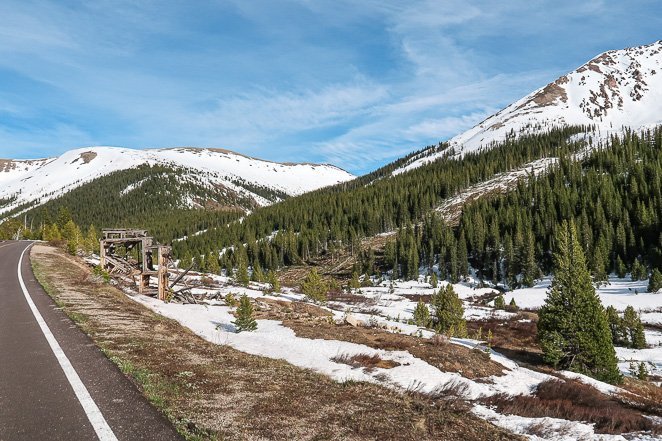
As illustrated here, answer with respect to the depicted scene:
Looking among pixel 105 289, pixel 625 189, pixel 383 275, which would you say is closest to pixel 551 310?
pixel 105 289

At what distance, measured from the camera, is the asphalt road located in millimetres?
7148

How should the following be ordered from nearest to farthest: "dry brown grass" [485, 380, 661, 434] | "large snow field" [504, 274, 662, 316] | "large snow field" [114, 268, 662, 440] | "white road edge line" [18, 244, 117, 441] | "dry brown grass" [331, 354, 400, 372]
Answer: "white road edge line" [18, 244, 117, 441], "large snow field" [114, 268, 662, 440], "dry brown grass" [485, 380, 661, 434], "dry brown grass" [331, 354, 400, 372], "large snow field" [504, 274, 662, 316]

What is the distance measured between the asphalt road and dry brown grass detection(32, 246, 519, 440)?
1.55 feet

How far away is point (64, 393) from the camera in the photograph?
8695 mm

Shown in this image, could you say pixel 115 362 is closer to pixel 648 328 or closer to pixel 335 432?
pixel 335 432

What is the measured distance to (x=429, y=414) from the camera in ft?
31.4

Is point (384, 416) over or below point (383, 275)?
over

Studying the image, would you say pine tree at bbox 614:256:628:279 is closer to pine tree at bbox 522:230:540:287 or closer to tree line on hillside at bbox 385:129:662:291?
tree line on hillside at bbox 385:129:662:291

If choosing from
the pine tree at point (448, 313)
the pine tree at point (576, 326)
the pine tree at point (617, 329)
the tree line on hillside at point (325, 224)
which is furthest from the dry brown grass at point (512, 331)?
the tree line on hillside at point (325, 224)

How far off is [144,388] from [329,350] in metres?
9.93

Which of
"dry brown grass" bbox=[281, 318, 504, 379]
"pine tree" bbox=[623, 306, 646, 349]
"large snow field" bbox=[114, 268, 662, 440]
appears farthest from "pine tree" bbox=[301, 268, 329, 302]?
"pine tree" bbox=[623, 306, 646, 349]

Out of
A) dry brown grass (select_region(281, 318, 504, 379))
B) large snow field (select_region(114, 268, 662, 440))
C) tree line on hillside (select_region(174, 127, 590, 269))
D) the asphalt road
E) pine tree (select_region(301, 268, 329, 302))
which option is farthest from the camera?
tree line on hillside (select_region(174, 127, 590, 269))

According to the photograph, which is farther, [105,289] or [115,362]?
[105,289]

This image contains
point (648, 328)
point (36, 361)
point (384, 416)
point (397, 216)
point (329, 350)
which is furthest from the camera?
point (397, 216)
